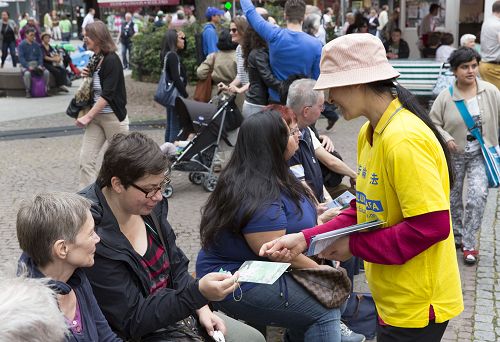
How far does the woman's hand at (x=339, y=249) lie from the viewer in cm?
258

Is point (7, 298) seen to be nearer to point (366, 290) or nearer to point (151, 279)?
point (151, 279)

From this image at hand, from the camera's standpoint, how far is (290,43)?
6.66 meters

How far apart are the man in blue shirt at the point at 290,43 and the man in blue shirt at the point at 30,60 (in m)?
10.7

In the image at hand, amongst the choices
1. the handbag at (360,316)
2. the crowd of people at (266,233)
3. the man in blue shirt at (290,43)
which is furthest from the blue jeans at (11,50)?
the handbag at (360,316)

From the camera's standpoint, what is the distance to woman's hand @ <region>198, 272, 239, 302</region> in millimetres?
2740

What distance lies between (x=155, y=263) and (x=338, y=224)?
0.93 meters

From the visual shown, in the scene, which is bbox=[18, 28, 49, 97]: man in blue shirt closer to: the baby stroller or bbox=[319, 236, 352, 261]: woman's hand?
the baby stroller

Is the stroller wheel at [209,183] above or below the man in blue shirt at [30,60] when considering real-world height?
below

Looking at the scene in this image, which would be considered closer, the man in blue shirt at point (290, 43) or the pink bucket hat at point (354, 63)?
the pink bucket hat at point (354, 63)

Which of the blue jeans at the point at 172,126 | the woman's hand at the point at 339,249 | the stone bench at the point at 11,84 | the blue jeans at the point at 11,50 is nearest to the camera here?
the woman's hand at the point at 339,249

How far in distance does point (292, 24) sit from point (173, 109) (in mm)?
2414

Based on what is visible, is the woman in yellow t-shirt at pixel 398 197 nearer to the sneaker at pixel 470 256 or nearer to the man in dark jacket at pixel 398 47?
the sneaker at pixel 470 256

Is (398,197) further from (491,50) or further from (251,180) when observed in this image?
(491,50)

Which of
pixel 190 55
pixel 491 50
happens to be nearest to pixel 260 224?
pixel 491 50
